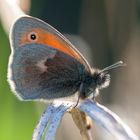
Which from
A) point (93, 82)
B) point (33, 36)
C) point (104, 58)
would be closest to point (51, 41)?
point (33, 36)

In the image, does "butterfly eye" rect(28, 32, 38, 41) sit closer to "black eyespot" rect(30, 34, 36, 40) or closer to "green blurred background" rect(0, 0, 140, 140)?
"black eyespot" rect(30, 34, 36, 40)

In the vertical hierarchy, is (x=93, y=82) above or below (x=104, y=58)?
below

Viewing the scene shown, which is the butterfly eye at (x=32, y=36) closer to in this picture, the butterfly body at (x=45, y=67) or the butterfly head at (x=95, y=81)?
the butterfly body at (x=45, y=67)

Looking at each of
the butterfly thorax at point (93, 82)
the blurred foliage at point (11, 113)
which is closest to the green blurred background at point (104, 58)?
the blurred foliage at point (11, 113)

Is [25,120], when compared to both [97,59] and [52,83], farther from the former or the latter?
[97,59]

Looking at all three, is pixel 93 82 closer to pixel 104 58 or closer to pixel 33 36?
pixel 33 36

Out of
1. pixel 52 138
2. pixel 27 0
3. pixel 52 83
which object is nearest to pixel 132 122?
pixel 27 0

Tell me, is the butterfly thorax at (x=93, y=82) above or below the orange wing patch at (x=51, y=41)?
below

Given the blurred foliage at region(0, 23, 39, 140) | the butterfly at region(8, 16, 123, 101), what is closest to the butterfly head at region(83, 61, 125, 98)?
the butterfly at region(8, 16, 123, 101)
